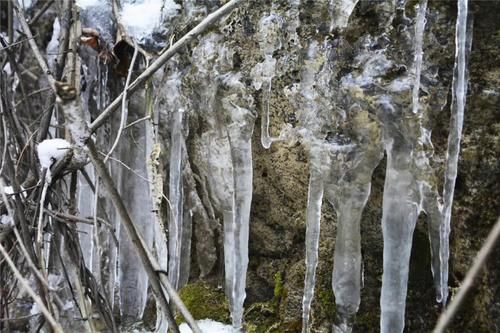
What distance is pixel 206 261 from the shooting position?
2.28 m

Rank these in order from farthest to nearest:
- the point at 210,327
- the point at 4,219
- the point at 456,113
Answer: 1. the point at 210,327
2. the point at 4,219
3. the point at 456,113

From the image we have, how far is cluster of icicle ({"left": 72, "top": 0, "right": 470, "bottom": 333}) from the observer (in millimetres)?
1661

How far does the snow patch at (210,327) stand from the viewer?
215 cm

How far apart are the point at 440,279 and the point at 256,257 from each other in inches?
27.8

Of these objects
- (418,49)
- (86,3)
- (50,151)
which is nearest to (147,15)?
(86,3)

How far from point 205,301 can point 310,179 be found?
0.68 m

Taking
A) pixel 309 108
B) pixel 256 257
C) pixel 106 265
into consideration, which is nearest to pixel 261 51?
pixel 309 108

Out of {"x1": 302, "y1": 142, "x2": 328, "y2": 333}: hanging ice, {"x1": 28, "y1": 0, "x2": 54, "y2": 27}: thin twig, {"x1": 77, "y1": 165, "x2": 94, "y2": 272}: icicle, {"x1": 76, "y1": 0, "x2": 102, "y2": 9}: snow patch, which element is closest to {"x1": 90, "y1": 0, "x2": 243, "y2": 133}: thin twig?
{"x1": 302, "y1": 142, "x2": 328, "y2": 333}: hanging ice

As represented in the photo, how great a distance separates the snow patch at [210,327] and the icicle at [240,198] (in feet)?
Answer: 0.51

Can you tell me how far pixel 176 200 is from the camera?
2123 mm

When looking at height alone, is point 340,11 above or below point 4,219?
above

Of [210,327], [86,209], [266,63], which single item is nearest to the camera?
[266,63]

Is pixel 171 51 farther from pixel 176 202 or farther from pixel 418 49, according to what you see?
pixel 176 202

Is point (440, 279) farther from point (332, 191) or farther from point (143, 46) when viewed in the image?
point (143, 46)
